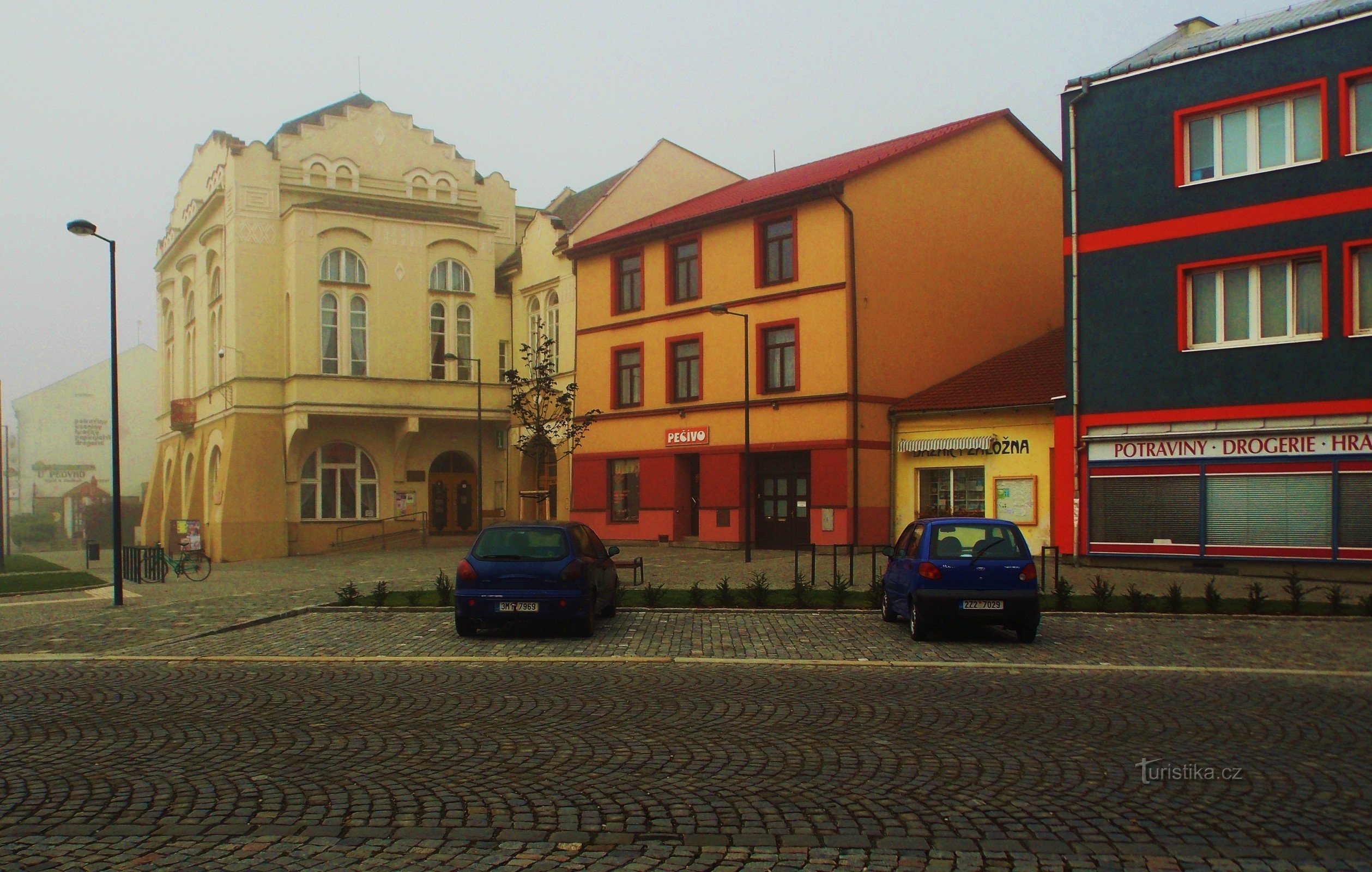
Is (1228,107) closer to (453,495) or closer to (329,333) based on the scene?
(329,333)

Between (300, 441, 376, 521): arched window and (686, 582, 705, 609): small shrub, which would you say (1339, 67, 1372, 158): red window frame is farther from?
(300, 441, 376, 521): arched window

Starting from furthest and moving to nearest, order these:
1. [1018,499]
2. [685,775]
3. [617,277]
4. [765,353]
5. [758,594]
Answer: [617,277], [765,353], [1018,499], [758,594], [685,775]

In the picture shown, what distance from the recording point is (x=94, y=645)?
15.1 m

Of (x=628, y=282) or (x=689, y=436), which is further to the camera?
(x=628, y=282)

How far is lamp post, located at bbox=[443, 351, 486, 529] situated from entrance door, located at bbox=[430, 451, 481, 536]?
0.25 metres

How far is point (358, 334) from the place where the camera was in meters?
41.0

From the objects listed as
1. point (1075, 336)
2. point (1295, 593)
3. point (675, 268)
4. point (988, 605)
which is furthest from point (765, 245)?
point (988, 605)

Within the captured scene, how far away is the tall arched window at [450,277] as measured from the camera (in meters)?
42.6

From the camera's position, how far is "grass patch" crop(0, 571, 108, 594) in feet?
86.6

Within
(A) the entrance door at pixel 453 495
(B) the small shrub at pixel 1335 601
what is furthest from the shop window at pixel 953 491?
(A) the entrance door at pixel 453 495

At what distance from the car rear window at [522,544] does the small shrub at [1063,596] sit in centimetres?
774

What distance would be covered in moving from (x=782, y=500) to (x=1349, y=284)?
51.7 ft

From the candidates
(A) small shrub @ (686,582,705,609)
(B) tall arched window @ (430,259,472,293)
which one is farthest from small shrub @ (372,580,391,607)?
(B) tall arched window @ (430,259,472,293)

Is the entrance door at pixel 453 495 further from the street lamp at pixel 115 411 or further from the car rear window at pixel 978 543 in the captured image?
the car rear window at pixel 978 543
